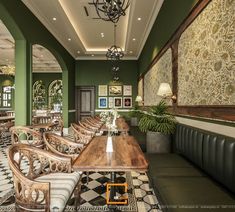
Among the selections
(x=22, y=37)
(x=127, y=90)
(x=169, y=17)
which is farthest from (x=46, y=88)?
(x=169, y=17)

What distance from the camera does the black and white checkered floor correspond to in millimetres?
3041

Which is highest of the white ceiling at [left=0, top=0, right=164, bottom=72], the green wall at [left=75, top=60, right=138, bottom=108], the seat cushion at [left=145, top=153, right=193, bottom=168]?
the white ceiling at [left=0, top=0, right=164, bottom=72]

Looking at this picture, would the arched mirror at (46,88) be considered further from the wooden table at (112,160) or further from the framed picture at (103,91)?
the wooden table at (112,160)

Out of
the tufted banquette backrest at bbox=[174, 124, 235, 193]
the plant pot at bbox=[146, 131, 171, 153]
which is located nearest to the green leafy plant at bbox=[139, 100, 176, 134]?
the plant pot at bbox=[146, 131, 171, 153]

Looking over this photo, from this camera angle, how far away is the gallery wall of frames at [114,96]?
13.5m

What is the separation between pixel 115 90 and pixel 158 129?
363 inches

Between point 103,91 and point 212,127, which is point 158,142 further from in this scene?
point 103,91

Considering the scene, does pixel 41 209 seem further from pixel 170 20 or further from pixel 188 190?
pixel 170 20

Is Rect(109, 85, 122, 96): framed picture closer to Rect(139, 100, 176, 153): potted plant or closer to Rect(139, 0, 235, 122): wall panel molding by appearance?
Rect(139, 0, 235, 122): wall panel molding

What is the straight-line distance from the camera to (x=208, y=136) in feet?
9.33

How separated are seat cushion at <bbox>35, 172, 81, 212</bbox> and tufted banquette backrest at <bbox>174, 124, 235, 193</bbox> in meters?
1.55

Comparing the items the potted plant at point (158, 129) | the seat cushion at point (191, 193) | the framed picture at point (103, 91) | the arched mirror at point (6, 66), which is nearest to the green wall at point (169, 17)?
the potted plant at point (158, 129)

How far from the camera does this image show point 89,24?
338 inches

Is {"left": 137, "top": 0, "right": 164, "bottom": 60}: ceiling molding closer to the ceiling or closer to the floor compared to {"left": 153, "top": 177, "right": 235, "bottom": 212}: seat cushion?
closer to the ceiling
